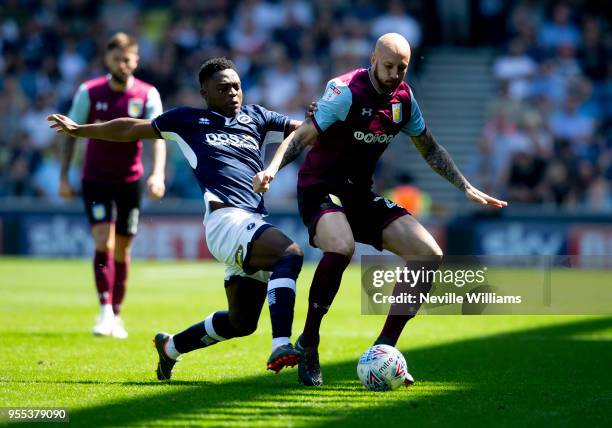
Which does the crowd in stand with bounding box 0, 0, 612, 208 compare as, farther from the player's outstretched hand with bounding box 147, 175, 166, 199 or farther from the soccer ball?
the soccer ball

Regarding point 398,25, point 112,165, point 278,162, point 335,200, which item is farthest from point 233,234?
point 398,25

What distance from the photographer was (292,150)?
301 inches

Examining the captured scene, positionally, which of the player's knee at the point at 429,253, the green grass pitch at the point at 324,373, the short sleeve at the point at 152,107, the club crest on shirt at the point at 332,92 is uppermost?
the short sleeve at the point at 152,107

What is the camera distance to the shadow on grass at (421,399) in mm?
6402

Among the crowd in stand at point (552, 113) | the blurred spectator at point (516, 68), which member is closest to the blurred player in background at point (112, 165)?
the crowd in stand at point (552, 113)

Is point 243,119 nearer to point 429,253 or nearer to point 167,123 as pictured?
point 167,123

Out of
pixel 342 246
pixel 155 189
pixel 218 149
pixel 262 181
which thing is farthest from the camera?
pixel 155 189

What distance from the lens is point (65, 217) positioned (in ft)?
73.4

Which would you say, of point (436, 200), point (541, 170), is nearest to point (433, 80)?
point (436, 200)

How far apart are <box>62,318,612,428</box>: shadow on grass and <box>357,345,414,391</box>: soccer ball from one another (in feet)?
0.29

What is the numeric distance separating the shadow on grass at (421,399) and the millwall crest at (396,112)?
6.15ft

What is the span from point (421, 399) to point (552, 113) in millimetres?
15903

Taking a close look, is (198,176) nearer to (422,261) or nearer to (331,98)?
(331,98)

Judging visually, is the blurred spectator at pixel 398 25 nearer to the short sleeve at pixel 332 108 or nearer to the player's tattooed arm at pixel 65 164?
the player's tattooed arm at pixel 65 164
